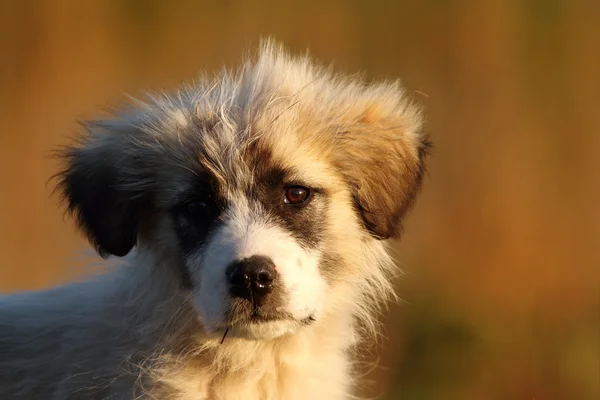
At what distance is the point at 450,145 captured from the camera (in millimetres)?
9859

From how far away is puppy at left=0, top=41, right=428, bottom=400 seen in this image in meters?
4.73

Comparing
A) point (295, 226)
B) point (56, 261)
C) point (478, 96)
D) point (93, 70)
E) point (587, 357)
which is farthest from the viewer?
point (93, 70)

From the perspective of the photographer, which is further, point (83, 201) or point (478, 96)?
point (478, 96)

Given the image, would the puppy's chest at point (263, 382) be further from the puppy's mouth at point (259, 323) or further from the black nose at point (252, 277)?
the black nose at point (252, 277)

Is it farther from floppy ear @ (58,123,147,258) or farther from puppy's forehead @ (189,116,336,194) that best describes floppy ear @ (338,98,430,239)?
floppy ear @ (58,123,147,258)

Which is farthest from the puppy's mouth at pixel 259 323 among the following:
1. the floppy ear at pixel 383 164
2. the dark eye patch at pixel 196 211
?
the floppy ear at pixel 383 164

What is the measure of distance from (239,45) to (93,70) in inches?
58.4

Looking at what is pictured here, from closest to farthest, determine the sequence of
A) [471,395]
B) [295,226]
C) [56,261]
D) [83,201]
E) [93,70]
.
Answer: [295,226] < [83,201] < [471,395] < [56,261] < [93,70]

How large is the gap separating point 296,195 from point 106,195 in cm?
83

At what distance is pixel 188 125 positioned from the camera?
197 inches

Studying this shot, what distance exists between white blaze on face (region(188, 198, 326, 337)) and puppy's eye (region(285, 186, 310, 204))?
6.7 inches

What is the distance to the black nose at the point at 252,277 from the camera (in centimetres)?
441

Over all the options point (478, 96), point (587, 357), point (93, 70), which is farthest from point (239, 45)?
point (587, 357)

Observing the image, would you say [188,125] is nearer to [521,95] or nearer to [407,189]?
[407,189]
